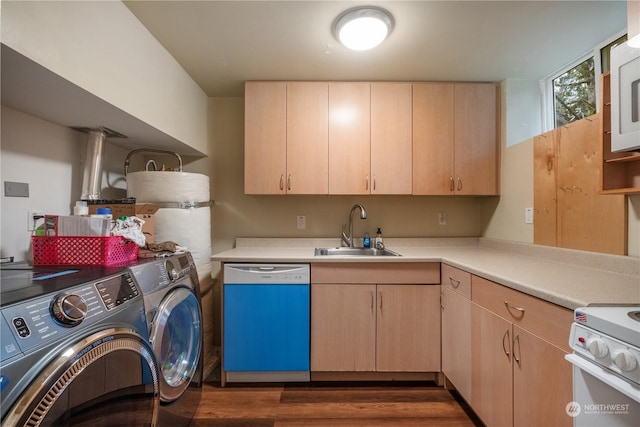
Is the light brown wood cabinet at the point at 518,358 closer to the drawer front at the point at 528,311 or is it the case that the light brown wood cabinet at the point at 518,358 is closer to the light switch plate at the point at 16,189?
the drawer front at the point at 528,311

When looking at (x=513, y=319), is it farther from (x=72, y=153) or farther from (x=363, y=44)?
(x=72, y=153)

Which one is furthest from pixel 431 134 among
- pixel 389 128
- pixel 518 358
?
pixel 518 358

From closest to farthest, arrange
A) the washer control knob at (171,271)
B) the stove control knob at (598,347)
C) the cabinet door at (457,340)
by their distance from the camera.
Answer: the stove control knob at (598,347) → the washer control knob at (171,271) → the cabinet door at (457,340)

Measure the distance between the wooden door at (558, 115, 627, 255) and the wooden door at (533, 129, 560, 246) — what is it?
0.13 feet

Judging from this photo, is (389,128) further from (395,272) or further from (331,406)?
(331,406)

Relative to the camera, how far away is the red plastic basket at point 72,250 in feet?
3.69

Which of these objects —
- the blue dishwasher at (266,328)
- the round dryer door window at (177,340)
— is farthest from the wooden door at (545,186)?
the round dryer door window at (177,340)

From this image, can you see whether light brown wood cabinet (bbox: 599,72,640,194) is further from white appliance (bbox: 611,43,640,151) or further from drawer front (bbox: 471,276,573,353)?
drawer front (bbox: 471,276,573,353)

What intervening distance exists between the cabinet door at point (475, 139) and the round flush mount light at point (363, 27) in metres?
0.99

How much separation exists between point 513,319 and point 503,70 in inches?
71.6

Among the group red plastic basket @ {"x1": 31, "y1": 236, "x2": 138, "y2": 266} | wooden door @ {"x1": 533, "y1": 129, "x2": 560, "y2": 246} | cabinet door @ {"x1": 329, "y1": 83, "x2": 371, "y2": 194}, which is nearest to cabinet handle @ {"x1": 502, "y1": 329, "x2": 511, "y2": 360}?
wooden door @ {"x1": 533, "y1": 129, "x2": 560, "y2": 246}

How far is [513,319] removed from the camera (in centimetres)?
116

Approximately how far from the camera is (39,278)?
0.88 meters

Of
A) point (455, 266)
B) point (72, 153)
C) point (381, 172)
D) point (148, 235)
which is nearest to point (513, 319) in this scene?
point (455, 266)
